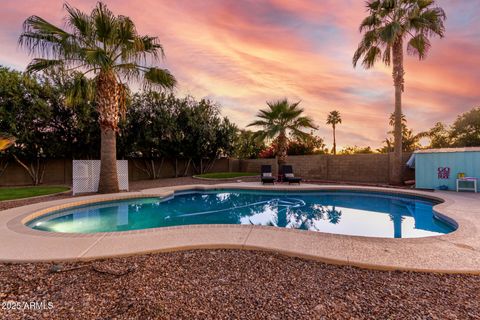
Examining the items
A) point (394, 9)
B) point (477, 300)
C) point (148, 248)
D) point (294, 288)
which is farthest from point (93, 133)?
point (394, 9)

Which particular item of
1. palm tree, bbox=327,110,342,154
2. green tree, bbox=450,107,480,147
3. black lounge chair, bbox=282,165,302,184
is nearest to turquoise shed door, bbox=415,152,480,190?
black lounge chair, bbox=282,165,302,184

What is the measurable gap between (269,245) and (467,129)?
972 inches

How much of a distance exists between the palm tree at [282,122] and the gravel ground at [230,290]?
12.1m

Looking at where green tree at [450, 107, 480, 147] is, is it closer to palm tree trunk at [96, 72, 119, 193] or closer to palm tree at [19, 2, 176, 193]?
palm tree at [19, 2, 176, 193]

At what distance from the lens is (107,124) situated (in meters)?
9.52

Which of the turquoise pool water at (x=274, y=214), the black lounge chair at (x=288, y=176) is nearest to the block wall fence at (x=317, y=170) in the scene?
the black lounge chair at (x=288, y=176)

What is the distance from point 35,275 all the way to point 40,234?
77.8 inches

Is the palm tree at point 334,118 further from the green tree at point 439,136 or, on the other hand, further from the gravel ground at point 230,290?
the gravel ground at point 230,290

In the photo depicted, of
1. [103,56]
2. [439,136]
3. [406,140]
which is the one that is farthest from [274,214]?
[406,140]

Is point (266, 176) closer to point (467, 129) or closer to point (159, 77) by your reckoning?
point (159, 77)

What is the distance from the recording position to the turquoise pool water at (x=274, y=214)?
5844mm

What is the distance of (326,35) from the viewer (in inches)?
396

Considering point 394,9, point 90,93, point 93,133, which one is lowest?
point 93,133

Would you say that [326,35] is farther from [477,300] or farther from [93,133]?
[93,133]
